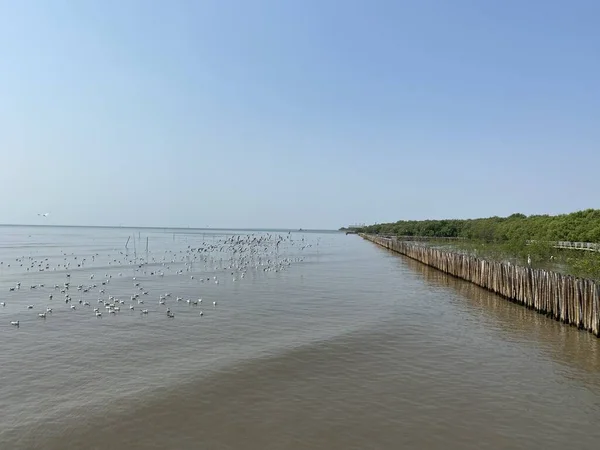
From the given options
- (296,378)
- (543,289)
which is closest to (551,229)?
(543,289)

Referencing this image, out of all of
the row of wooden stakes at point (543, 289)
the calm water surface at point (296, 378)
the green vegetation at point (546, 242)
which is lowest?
the calm water surface at point (296, 378)

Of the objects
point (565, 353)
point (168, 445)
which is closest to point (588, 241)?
point (565, 353)

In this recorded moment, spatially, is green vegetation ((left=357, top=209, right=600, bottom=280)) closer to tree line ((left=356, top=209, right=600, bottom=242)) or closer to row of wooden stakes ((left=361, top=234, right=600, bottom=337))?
tree line ((left=356, top=209, right=600, bottom=242))

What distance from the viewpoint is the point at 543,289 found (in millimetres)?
18031

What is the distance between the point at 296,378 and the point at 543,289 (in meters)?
12.6

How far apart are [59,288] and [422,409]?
74.8 feet

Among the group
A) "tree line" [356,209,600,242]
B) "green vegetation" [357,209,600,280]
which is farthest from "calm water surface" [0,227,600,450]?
"tree line" [356,209,600,242]

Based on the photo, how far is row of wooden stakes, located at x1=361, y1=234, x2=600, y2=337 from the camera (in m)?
14.6

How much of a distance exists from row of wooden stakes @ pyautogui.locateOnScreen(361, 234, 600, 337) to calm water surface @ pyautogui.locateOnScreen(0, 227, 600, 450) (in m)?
0.62

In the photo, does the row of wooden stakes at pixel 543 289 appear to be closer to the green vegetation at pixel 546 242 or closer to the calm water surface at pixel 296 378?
the calm water surface at pixel 296 378

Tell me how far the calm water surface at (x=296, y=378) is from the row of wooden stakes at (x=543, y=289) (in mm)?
621

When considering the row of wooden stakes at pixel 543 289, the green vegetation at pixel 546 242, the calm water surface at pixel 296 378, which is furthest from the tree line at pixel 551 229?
the calm water surface at pixel 296 378

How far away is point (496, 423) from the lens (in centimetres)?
812

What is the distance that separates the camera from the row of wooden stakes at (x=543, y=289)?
576 inches
